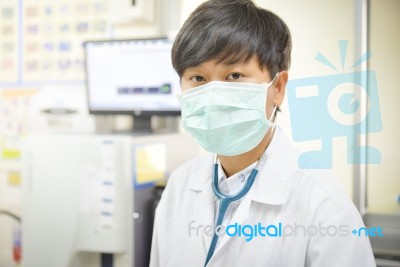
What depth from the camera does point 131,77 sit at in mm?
1677

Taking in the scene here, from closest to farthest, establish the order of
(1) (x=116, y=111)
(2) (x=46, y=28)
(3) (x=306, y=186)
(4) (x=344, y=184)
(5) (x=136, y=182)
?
(3) (x=306, y=186), (4) (x=344, y=184), (5) (x=136, y=182), (1) (x=116, y=111), (2) (x=46, y=28)

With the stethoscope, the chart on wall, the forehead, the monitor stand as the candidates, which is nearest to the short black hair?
the forehead

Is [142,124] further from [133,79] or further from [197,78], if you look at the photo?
[197,78]

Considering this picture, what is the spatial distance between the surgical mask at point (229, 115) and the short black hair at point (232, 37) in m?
0.06

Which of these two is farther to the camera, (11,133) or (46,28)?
(11,133)

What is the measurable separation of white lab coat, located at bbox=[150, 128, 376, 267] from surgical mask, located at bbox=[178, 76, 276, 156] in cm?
8

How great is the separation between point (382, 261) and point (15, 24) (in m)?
1.97

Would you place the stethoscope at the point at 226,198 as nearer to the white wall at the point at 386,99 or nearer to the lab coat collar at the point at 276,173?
the lab coat collar at the point at 276,173

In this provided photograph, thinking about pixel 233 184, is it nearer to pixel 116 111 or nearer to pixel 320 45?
pixel 320 45

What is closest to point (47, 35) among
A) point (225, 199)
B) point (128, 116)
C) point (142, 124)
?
point (128, 116)

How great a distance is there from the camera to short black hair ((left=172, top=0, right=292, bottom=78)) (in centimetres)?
93

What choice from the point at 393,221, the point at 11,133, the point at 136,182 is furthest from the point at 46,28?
the point at 393,221

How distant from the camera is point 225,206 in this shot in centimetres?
103

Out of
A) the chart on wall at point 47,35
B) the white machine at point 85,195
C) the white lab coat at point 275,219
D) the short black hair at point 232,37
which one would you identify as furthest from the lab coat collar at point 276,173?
the chart on wall at point 47,35
